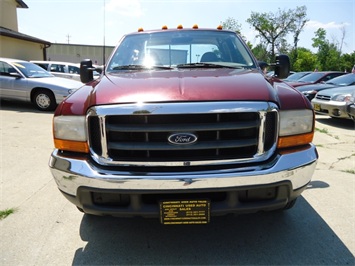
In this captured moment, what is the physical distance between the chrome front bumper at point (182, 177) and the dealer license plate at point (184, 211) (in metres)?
0.11

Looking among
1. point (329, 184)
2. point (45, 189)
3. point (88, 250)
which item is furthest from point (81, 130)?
point (329, 184)

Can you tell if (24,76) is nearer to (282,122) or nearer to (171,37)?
(171,37)

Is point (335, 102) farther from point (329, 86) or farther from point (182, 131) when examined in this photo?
point (182, 131)

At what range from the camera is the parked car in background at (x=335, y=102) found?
309 inches

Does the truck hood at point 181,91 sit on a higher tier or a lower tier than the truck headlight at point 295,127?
higher

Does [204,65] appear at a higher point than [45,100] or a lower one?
higher

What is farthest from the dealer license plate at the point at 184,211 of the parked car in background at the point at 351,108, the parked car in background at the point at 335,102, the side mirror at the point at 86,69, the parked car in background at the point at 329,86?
the parked car in background at the point at 329,86

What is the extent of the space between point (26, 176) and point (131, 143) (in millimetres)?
2574

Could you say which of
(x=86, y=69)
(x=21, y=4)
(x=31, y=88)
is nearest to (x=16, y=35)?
(x=21, y=4)

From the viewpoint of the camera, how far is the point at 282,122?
7.18 ft

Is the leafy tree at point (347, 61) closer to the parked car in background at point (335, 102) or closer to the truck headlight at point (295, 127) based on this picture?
the parked car in background at point (335, 102)

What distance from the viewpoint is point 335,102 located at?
8094 mm

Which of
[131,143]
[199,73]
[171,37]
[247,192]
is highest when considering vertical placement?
[171,37]

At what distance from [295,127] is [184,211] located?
1.02 meters
